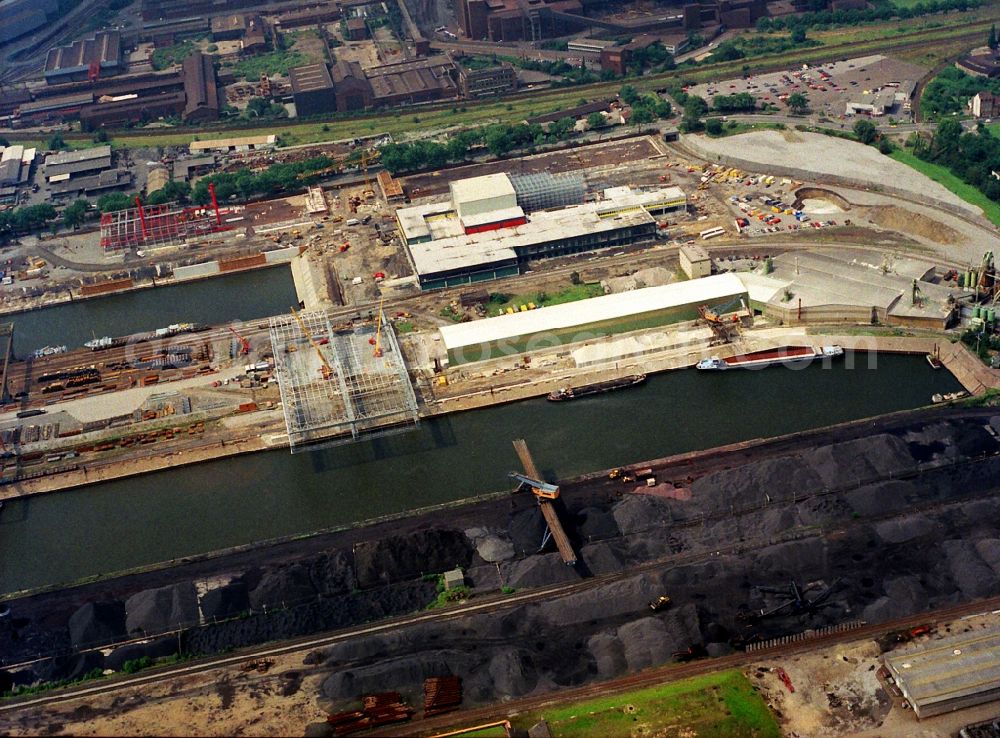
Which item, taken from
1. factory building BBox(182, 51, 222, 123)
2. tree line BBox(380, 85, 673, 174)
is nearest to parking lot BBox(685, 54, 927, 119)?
tree line BBox(380, 85, 673, 174)

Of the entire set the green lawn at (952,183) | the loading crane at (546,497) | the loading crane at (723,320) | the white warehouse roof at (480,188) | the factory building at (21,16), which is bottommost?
the loading crane at (546,497)

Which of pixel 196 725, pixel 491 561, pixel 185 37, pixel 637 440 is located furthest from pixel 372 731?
pixel 185 37

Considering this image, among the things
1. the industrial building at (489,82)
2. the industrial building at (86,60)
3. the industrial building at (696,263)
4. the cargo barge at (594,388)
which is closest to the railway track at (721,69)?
the industrial building at (489,82)

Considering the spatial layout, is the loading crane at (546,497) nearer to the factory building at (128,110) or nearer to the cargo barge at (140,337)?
the cargo barge at (140,337)

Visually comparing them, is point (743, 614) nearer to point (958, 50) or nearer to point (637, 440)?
point (637, 440)

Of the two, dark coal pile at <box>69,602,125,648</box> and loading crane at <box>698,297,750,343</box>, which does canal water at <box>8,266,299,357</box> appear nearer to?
dark coal pile at <box>69,602,125,648</box>

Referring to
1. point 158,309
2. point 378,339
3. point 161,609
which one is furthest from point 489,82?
point 161,609
